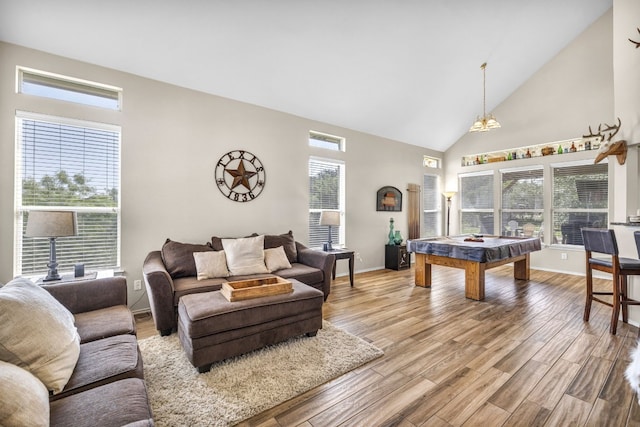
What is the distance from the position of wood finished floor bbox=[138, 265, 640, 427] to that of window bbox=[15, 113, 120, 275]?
1021 mm

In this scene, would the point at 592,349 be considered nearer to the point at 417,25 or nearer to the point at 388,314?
the point at 388,314

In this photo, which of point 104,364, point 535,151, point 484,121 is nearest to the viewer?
point 104,364

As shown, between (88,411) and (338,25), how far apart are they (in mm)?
3936

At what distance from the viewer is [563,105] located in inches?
206

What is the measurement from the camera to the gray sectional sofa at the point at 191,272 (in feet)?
8.61

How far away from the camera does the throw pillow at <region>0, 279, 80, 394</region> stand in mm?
1152

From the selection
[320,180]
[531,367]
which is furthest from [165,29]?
[531,367]

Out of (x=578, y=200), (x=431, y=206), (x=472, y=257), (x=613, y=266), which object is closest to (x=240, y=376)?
(x=472, y=257)

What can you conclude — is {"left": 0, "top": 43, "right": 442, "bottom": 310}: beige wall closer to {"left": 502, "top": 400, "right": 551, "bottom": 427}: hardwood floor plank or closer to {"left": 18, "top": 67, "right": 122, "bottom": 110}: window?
{"left": 18, "top": 67, "right": 122, "bottom": 110}: window

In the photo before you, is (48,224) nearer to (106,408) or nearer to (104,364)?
(104,364)

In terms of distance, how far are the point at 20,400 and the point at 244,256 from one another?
2540mm

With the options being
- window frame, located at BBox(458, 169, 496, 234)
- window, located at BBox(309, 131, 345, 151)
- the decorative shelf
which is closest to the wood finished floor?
window, located at BBox(309, 131, 345, 151)

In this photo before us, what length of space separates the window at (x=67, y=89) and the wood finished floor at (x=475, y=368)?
2.49m

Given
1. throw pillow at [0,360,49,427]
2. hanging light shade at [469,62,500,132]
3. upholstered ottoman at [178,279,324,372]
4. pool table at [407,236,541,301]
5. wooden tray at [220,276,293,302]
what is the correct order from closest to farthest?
1. throw pillow at [0,360,49,427]
2. upholstered ottoman at [178,279,324,372]
3. wooden tray at [220,276,293,302]
4. pool table at [407,236,541,301]
5. hanging light shade at [469,62,500,132]
